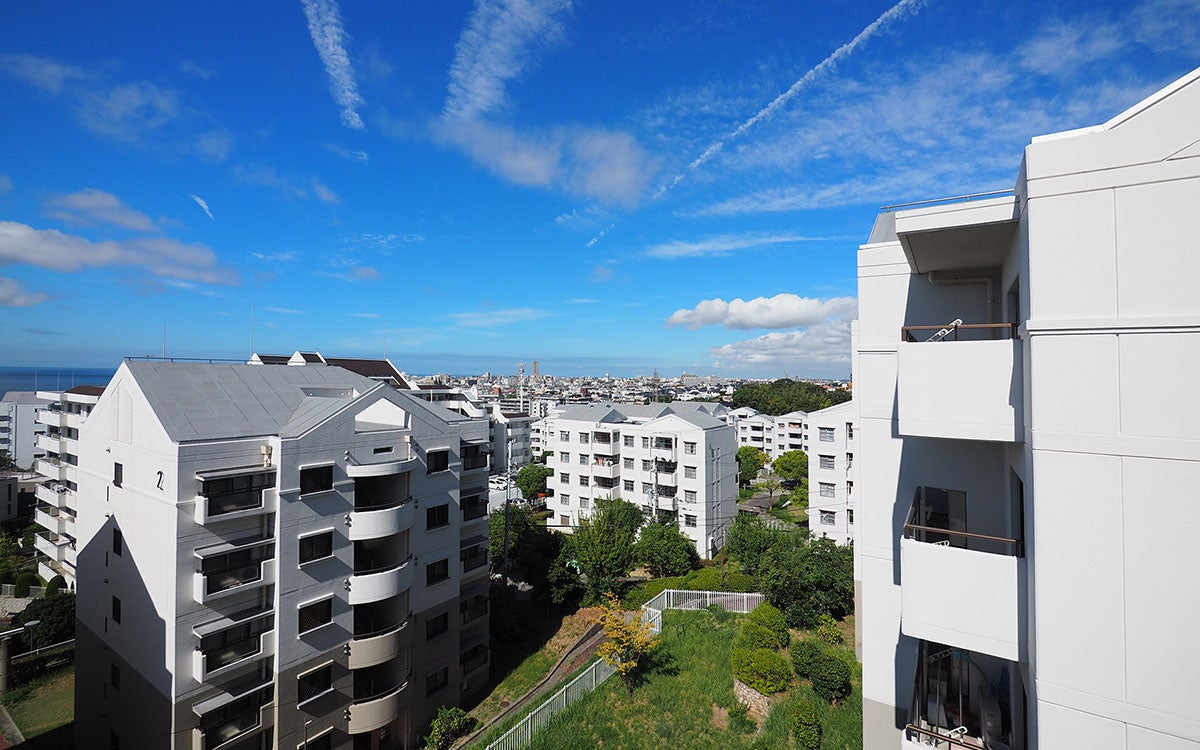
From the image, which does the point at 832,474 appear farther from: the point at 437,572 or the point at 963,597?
the point at 963,597

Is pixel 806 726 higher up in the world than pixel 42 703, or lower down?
higher up

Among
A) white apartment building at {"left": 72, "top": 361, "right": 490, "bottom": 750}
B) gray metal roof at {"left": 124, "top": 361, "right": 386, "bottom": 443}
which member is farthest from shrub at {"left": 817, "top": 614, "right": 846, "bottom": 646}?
gray metal roof at {"left": 124, "top": 361, "right": 386, "bottom": 443}

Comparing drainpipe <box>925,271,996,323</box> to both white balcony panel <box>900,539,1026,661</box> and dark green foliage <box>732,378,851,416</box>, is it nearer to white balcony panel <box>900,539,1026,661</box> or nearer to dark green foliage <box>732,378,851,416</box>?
white balcony panel <box>900,539,1026,661</box>

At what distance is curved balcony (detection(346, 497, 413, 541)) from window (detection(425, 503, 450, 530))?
169cm

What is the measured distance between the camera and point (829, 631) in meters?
20.3

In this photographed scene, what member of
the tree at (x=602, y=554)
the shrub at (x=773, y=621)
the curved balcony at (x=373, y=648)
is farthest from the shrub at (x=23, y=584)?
the shrub at (x=773, y=621)

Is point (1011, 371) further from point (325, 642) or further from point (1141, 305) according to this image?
point (325, 642)

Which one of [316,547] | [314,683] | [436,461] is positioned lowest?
[314,683]

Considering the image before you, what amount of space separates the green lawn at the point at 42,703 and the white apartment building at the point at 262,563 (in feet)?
13.8

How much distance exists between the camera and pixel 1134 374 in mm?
4645

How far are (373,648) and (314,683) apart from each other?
1804mm

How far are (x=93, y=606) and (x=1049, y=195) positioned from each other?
2645cm

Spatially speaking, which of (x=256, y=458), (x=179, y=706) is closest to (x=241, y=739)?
(x=179, y=706)

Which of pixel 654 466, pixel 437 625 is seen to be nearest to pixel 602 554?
pixel 437 625
